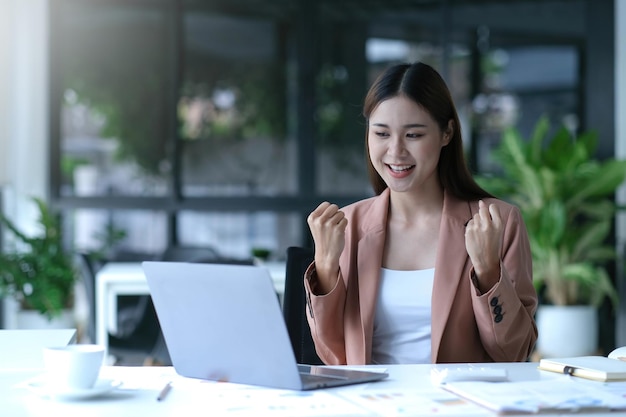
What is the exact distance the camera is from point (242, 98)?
7.19m

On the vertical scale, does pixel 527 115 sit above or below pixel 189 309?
above

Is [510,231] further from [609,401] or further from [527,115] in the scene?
[527,115]

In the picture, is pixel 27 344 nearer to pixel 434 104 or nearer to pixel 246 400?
pixel 246 400

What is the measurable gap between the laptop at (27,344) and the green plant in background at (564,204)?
4.24 meters

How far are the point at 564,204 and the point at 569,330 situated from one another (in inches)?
32.8

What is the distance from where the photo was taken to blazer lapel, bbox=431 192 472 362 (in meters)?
2.43

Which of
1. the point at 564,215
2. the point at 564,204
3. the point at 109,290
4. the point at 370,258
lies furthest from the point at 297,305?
the point at 564,204

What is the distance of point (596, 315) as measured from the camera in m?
6.42

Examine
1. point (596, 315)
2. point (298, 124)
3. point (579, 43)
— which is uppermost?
point (579, 43)

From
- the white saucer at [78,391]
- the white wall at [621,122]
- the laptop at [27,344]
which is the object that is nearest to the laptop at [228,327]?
the white saucer at [78,391]

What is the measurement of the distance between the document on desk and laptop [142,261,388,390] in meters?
0.23

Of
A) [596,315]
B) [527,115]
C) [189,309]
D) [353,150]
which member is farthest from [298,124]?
[189,309]

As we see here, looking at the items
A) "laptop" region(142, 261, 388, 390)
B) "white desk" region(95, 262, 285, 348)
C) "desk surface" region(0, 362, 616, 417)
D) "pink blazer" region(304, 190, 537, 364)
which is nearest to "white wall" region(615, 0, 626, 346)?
"white desk" region(95, 262, 285, 348)

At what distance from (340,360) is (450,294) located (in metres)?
0.36
